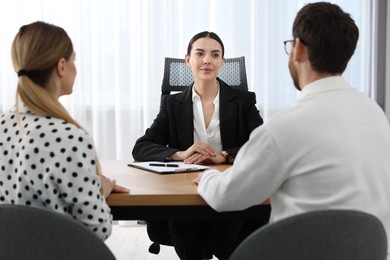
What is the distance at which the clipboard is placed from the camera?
6.24 ft

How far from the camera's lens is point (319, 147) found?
4.00 ft

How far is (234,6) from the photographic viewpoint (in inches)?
153

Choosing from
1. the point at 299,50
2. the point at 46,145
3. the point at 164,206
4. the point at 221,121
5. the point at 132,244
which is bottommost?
the point at 132,244

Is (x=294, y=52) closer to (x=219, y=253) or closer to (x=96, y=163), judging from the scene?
(x=96, y=163)

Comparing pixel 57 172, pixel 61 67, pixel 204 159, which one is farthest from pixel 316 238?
pixel 204 159

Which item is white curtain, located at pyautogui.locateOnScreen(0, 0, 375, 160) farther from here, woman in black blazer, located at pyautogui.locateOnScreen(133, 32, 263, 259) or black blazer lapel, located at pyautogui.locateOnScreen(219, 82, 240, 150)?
black blazer lapel, located at pyautogui.locateOnScreen(219, 82, 240, 150)

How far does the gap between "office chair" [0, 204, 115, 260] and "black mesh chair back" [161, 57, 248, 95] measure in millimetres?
1779

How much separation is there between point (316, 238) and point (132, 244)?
2681 millimetres

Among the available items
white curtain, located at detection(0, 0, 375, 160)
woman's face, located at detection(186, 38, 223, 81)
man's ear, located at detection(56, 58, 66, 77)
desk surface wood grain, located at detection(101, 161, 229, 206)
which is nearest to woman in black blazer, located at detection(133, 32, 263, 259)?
woman's face, located at detection(186, 38, 223, 81)

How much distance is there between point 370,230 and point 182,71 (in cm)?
191

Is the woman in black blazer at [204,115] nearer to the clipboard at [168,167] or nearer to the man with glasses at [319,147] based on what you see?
the clipboard at [168,167]

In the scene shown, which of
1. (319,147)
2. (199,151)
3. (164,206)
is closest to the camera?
(319,147)

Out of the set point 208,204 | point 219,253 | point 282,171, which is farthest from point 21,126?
point 219,253

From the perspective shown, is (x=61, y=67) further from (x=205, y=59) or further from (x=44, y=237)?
(x=205, y=59)
